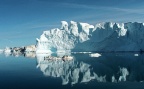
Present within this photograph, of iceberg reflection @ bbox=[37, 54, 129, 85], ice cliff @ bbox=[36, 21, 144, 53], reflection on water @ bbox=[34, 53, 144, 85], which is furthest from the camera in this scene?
ice cliff @ bbox=[36, 21, 144, 53]

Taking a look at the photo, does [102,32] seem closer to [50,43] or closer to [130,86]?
[50,43]

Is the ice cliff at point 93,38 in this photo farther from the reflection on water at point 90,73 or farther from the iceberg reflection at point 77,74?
the iceberg reflection at point 77,74

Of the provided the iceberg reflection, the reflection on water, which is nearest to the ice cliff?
the reflection on water

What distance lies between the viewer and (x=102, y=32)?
89312 mm

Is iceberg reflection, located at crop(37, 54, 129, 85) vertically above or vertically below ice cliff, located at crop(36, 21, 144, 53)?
below

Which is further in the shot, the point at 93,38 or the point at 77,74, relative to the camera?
the point at 93,38

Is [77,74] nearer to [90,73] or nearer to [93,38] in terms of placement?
[90,73]

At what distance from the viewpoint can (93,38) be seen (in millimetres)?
91188

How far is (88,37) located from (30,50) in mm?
46148

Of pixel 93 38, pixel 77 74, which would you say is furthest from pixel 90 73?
pixel 93 38

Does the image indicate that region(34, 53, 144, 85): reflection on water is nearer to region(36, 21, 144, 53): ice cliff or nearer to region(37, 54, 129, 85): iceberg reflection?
region(37, 54, 129, 85): iceberg reflection

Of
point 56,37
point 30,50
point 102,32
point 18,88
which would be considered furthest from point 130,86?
point 30,50

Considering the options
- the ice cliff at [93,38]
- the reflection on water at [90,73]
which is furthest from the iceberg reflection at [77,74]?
the ice cliff at [93,38]

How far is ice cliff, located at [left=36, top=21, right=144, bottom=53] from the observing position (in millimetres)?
79750
